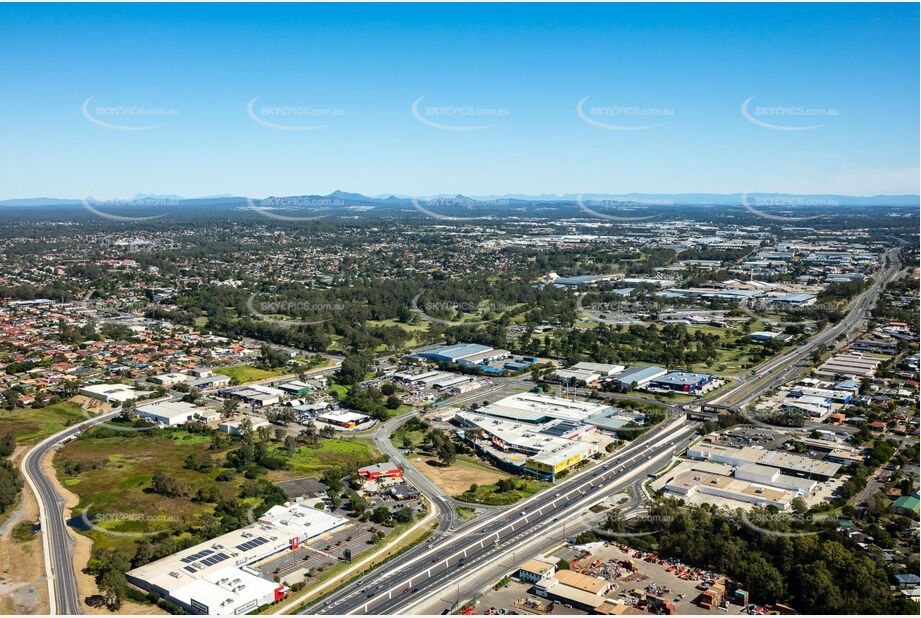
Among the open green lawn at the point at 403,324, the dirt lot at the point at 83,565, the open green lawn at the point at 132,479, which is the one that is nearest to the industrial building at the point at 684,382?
the open green lawn at the point at 403,324

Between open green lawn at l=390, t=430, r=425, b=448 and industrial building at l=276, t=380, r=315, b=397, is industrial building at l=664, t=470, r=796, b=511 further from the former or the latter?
industrial building at l=276, t=380, r=315, b=397

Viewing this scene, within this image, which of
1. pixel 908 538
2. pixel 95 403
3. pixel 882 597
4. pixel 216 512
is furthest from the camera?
pixel 95 403

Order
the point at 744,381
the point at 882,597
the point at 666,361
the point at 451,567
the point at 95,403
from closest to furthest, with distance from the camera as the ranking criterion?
1. the point at 882,597
2. the point at 451,567
3. the point at 95,403
4. the point at 744,381
5. the point at 666,361

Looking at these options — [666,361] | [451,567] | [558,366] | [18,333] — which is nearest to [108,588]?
[451,567]

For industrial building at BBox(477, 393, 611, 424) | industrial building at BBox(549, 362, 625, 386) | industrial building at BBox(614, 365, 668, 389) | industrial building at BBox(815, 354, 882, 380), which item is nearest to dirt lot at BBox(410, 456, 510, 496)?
industrial building at BBox(477, 393, 611, 424)

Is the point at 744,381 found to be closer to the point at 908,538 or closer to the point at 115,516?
the point at 908,538
